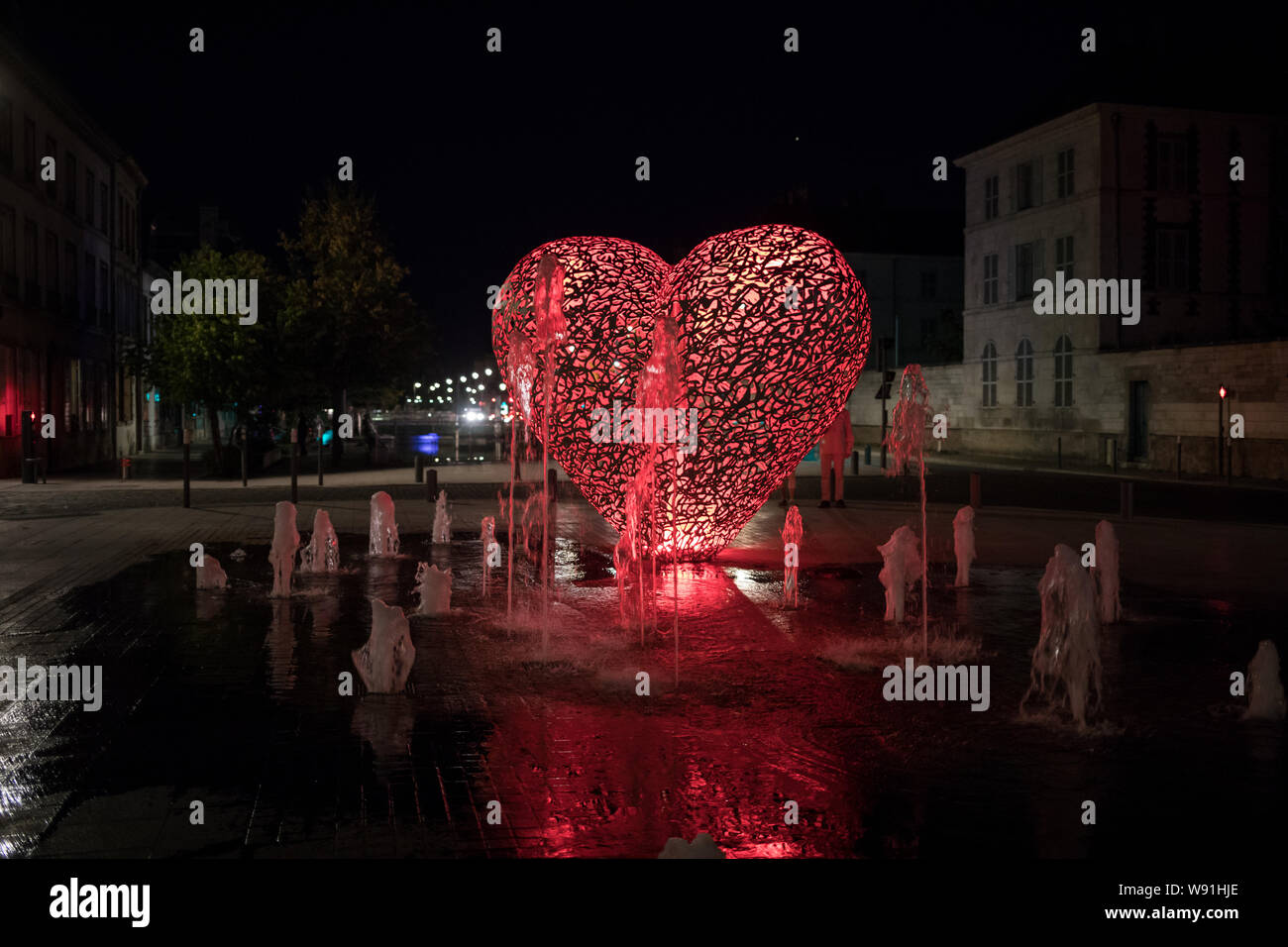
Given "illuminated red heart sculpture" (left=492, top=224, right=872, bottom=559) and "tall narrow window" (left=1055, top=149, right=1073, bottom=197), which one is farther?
"tall narrow window" (left=1055, top=149, right=1073, bottom=197)

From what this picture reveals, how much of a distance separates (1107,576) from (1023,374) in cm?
3224

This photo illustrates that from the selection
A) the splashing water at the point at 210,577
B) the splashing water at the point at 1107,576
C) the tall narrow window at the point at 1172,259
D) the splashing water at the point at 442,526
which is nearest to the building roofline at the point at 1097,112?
the tall narrow window at the point at 1172,259

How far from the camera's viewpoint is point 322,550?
42.5 feet

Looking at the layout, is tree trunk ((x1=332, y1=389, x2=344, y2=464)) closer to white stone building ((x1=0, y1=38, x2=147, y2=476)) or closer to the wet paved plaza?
white stone building ((x1=0, y1=38, x2=147, y2=476))

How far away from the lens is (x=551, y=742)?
20.6 ft

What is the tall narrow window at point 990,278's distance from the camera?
4291 cm

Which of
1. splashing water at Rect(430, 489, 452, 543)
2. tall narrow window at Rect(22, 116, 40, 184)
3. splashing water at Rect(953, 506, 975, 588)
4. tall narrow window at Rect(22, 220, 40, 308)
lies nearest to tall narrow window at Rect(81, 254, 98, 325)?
tall narrow window at Rect(22, 220, 40, 308)

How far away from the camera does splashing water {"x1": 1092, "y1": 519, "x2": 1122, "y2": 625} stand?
988cm

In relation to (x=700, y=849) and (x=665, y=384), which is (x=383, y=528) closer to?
(x=665, y=384)

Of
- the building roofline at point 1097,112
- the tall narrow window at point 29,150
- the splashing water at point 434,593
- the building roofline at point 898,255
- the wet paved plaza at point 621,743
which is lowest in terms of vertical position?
the wet paved plaza at point 621,743

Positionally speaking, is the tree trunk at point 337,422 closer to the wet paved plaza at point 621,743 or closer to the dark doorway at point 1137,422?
the dark doorway at point 1137,422

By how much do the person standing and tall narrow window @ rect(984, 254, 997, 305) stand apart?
25.0 m

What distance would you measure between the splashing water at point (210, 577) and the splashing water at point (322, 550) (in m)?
1.31

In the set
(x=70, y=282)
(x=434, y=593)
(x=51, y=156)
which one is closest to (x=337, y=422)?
(x=70, y=282)
